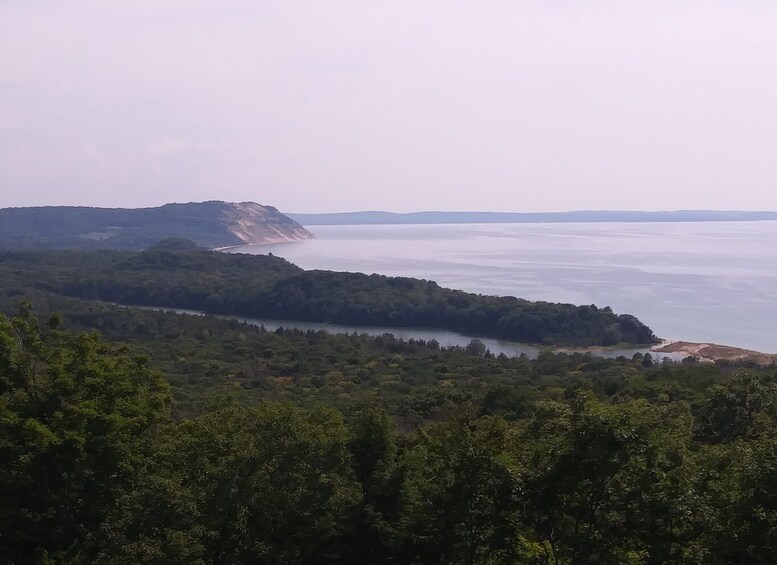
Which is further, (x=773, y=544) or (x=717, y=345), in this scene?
(x=717, y=345)

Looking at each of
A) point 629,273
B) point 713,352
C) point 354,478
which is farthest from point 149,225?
point 354,478

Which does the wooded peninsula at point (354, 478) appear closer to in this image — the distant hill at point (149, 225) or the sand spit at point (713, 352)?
the sand spit at point (713, 352)

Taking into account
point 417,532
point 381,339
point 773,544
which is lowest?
point 381,339

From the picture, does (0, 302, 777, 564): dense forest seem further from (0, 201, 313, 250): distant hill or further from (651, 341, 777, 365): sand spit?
(0, 201, 313, 250): distant hill

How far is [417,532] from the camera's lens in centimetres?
920

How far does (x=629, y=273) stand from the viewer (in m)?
92.7

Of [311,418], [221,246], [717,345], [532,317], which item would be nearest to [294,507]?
[311,418]

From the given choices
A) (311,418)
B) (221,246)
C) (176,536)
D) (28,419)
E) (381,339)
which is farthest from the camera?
(221,246)

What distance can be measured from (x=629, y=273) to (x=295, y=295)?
4013 centimetres

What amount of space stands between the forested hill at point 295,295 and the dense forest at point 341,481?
44639 millimetres

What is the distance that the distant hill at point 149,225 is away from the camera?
164m

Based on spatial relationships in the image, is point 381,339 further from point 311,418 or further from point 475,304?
point 311,418

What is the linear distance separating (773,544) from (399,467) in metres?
4.78

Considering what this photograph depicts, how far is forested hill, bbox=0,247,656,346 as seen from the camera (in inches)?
2312
